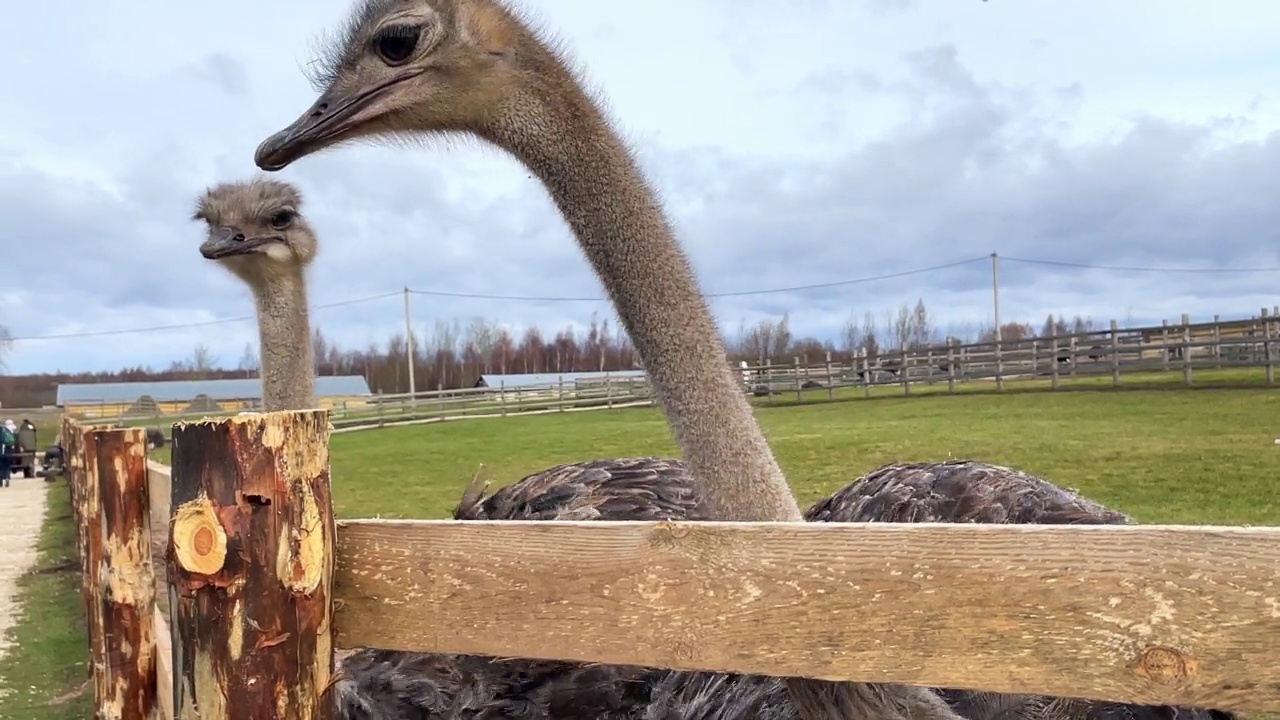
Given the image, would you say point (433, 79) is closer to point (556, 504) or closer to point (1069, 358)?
point (556, 504)

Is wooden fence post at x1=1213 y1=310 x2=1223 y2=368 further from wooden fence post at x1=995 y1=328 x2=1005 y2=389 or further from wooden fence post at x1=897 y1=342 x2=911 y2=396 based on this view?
wooden fence post at x1=897 y1=342 x2=911 y2=396

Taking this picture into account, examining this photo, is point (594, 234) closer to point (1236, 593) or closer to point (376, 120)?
point (376, 120)

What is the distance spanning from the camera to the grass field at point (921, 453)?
7.00 m

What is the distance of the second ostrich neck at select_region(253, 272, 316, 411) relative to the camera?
14.0 ft

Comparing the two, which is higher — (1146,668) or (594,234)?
(594,234)

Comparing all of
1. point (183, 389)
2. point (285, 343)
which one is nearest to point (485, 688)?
point (285, 343)

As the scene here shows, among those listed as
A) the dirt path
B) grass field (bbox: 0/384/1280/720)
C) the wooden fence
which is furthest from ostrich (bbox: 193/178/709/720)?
the wooden fence

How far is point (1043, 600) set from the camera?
4.06ft

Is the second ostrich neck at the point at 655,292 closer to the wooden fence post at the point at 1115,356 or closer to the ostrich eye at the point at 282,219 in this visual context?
the ostrich eye at the point at 282,219

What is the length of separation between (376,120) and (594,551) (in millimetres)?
1374

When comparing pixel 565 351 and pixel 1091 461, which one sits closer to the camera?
pixel 1091 461

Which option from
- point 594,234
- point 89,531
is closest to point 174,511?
point 594,234

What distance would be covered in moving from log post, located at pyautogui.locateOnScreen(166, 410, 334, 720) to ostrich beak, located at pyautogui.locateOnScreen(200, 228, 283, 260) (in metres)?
3.24

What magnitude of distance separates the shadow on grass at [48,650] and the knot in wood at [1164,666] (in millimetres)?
4899
